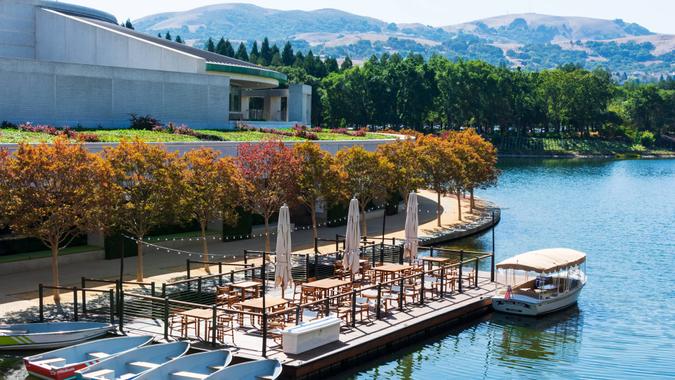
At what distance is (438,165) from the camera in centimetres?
5575

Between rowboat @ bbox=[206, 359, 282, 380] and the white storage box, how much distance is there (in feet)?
4.40

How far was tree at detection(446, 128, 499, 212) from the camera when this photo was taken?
6000cm

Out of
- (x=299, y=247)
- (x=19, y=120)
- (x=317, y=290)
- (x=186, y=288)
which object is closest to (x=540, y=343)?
(x=317, y=290)

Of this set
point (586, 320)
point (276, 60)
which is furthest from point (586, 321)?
point (276, 60)

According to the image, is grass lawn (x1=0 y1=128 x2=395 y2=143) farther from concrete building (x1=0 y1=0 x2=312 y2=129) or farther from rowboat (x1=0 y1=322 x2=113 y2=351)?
rowboat (x1=0 y1=322 x2=113 y2=351)

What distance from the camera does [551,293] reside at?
34.3 m

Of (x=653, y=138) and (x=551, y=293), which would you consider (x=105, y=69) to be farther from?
(x=653, y=138)

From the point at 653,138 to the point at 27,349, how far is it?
157719 mm

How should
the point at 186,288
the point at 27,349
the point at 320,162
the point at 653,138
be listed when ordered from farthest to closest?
1. the point at 653,138
2. the point at 320,162
3. the point at 186,288
4. the point at 27,349

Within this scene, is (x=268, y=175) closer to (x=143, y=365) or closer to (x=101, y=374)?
(x=143, y=365)

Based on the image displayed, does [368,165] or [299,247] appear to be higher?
[368,165]

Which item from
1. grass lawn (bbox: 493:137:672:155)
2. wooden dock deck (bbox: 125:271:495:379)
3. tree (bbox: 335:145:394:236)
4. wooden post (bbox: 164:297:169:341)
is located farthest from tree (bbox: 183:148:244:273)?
grass lawn (bbox: 493:137:672:155)

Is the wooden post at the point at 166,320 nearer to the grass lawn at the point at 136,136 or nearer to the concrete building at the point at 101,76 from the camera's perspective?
the grass lawn at the point at 136,136

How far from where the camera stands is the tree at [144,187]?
1284 inches
